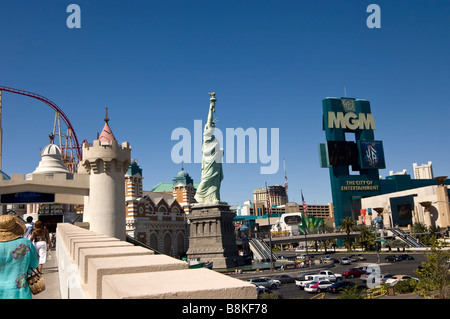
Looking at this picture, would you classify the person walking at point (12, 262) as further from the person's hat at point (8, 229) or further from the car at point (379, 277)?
the car at point (379, 277)

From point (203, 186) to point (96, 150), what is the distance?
3914cm

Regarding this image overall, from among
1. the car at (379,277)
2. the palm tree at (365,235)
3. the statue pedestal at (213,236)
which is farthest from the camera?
the palm tree at (365,235)

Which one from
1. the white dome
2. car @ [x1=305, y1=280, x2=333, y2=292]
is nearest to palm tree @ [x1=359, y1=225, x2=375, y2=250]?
car @ [x1=305, y1=280, x2=333, y2=292]

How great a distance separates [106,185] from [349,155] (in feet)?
297

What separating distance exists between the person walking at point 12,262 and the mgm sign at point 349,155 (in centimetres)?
9934

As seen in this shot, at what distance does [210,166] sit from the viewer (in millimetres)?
59938

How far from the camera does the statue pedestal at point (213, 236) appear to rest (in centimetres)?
5542

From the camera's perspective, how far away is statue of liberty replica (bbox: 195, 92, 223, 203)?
59.4m

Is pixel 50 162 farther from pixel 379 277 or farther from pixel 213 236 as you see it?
pixel 213 236

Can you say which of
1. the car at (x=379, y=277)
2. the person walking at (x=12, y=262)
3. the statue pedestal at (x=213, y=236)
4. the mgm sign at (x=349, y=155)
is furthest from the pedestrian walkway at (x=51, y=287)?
the mgm sign at (x=349, y=155)

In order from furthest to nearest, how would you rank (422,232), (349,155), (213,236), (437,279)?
1. (349,155)
2. (422,232)
3. (213,236)
4. (437,279)

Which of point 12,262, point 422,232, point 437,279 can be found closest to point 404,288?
point 437,279

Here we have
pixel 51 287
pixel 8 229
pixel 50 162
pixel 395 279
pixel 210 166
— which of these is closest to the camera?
pixel 8 229
